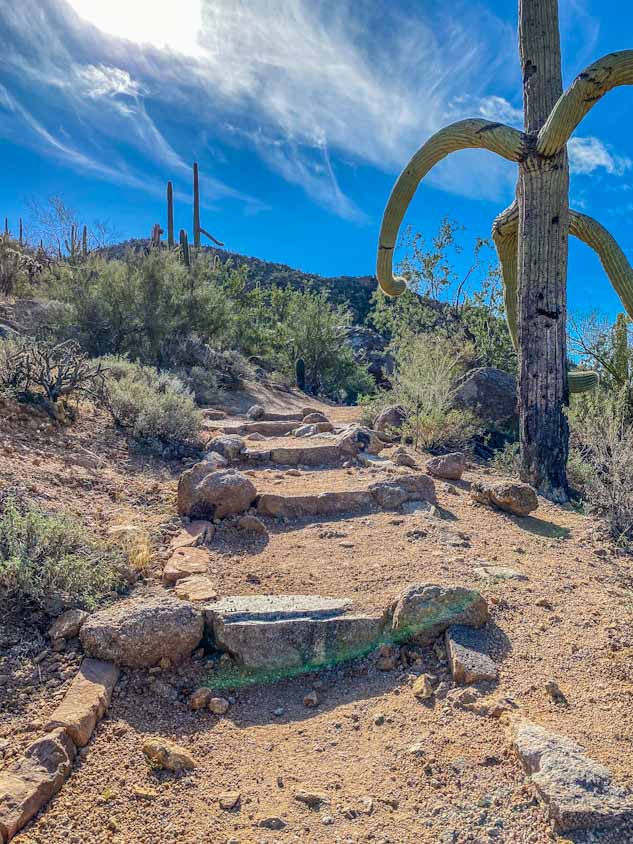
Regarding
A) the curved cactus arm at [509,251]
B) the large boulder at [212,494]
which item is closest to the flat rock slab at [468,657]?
the large boulder at [212,494]

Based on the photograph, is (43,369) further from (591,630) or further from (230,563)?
(591,630)

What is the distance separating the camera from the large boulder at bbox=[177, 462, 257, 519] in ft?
15.5

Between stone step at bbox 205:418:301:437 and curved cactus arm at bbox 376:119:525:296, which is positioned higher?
curved cactus arm at bbox 376:119:525:296

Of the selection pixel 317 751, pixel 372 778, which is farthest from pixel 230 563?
pixel 372 778

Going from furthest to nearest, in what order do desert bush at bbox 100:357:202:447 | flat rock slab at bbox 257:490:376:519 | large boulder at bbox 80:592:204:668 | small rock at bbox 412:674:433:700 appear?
1. desert bush at bbox 100:357:202:447
2. flat rock slab at bbox 257:490:376:519
3. large boulder at bbox 80:592:204:668
4. small rock at bbox 412:674:433:700

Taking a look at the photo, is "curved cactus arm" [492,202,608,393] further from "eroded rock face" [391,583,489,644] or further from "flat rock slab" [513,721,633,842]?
"flat rock slab" [513,721,633,842]

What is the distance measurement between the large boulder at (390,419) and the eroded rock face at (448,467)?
1.76m

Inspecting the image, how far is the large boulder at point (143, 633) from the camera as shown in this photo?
2.82 metres

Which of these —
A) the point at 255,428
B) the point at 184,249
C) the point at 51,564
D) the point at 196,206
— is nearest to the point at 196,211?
the point at 196,206

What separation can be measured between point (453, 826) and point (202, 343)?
37.7 feet

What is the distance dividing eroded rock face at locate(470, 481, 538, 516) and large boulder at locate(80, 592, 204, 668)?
307 centimetres

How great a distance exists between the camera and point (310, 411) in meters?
10.1

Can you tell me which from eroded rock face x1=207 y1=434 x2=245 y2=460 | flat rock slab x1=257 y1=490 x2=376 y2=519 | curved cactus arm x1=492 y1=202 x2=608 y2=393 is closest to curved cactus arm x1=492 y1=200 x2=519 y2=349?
curved cactus arm x1=492 y1=202 x2=608 y2=393

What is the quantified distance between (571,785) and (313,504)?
3.34 meters
